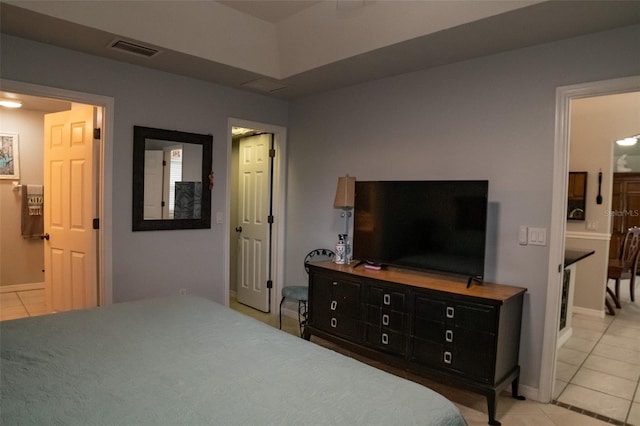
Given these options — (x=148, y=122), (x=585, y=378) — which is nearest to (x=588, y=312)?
(x=585, y=378)

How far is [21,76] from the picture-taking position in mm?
2885

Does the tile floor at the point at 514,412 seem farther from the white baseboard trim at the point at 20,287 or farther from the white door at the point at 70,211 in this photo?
the white baseboard trim at the point at 20,287

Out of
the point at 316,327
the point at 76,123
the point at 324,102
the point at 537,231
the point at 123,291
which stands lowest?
the point at 316,327

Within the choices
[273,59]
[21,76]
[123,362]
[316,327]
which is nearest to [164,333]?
[123,362]

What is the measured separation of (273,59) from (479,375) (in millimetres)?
3028

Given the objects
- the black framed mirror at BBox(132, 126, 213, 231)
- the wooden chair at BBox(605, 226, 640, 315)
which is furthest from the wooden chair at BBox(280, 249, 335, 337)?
the wooden chair at BBox(605, 226, 640, 315)

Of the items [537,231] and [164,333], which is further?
[537,231]

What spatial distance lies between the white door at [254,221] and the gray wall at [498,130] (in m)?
1.19

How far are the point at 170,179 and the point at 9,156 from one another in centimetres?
334

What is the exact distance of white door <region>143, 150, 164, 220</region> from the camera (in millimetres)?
3527

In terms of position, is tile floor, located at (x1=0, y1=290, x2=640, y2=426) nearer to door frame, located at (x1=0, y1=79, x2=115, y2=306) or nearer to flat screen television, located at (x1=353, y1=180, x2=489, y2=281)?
flat screen television, located at (x1=353, y1=180, x2=489, y2=281)

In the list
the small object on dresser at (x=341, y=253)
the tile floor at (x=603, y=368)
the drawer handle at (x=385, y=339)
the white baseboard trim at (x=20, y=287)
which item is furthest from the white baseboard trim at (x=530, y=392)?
the white baseboard trim at (x=20, y=287)

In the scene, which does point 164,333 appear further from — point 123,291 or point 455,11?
point 455,11

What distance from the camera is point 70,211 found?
3621mm
